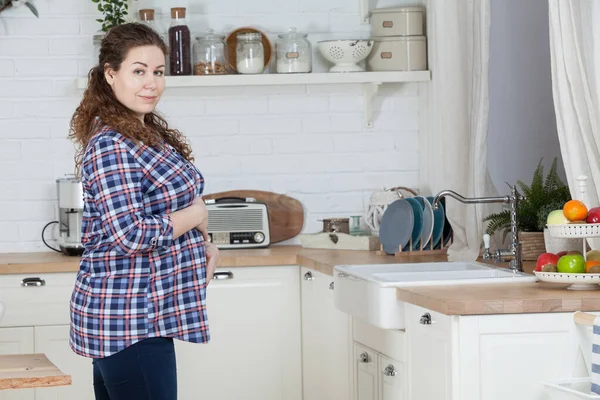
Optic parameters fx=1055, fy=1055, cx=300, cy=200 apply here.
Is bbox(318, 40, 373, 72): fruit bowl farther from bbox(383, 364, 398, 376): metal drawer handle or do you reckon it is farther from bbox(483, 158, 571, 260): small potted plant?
bbox(383, 364, 398, 376): metal drawer handle

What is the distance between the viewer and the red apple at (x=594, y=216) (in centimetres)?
265

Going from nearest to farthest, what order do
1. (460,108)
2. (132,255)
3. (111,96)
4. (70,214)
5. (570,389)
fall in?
1. (570,389)
2. (132,255)
3. (111,96)
4. (460,108)
5. (70,214)

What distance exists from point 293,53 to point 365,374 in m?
1.57

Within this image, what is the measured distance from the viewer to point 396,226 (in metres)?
4.06

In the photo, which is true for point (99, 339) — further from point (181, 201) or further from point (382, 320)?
point (382, 320)

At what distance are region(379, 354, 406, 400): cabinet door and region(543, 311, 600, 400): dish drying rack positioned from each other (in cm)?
58

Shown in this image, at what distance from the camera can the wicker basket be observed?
3559 millimetres

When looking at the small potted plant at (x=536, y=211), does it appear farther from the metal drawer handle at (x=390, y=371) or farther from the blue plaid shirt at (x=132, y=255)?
the blue plaid shirt at (x=132, y=255)

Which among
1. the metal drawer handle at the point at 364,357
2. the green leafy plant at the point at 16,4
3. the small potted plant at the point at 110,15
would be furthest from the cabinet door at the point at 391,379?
the green leafy plant at the point at 16,4

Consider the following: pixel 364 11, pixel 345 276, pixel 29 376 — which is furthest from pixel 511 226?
pixel 29 376

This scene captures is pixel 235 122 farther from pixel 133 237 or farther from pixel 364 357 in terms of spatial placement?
pixel 133 237

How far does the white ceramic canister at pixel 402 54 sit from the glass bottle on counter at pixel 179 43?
0.81m

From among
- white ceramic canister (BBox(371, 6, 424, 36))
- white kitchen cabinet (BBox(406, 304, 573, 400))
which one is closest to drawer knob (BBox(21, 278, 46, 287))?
white ceramic canister (BBox(371, 6, 424, 36))

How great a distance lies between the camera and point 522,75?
4258 millimetres
